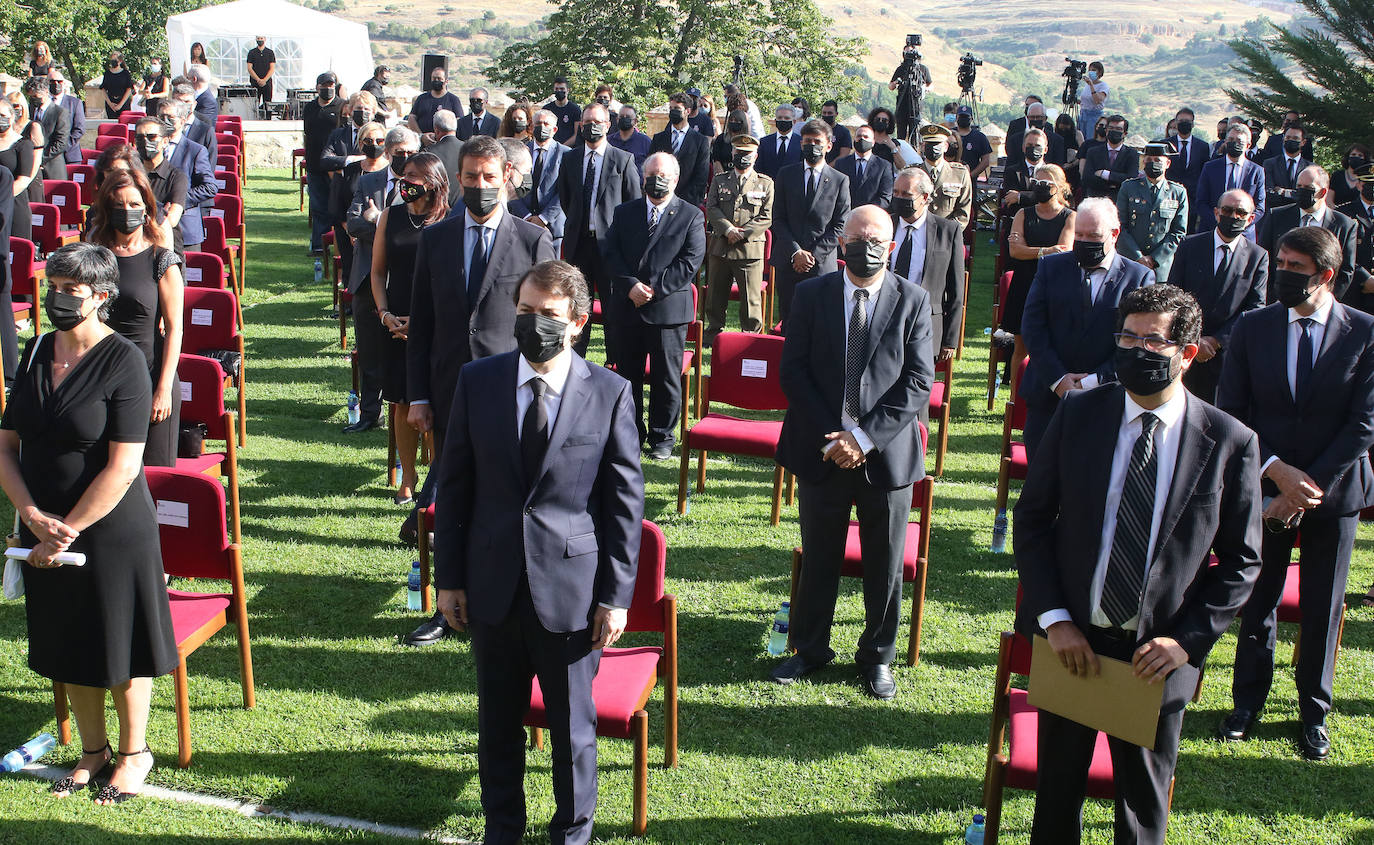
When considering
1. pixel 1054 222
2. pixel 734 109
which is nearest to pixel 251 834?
pixel 1054 222

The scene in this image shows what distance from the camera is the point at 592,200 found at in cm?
931

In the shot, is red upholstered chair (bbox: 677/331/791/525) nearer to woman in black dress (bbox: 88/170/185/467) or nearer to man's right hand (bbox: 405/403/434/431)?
man's right hand (bbox: 405/403/434/431)

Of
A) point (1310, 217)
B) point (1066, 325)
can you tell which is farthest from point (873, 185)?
point (1066, 325)

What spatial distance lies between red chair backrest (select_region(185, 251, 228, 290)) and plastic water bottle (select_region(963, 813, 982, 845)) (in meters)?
6.89

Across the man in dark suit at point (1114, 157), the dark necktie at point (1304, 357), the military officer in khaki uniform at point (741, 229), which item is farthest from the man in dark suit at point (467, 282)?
the man in dark suit at point (1114, 157)

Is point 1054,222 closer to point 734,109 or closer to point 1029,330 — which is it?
point 1029,330

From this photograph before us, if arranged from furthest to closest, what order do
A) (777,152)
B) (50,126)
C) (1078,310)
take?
(50,126) < (777,152) < (1078,310)

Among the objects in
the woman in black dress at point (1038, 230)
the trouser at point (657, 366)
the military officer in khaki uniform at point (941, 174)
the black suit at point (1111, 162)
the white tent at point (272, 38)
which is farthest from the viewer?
the white tent at point (272, 38)

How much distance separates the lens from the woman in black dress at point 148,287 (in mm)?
5719

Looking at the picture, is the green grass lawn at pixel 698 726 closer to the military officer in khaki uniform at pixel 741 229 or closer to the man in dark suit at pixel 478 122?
the military officer in khaki uniform at pixel 741 229

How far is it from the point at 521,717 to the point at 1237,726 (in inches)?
118

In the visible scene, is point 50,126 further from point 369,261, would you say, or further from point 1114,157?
point 1114,157

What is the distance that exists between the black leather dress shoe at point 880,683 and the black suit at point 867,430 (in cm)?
3

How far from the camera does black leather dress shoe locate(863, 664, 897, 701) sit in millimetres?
5348
